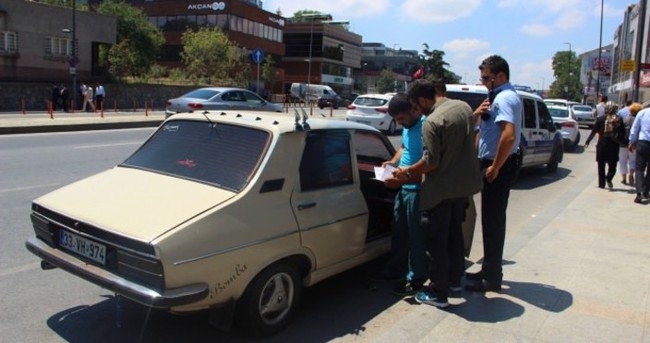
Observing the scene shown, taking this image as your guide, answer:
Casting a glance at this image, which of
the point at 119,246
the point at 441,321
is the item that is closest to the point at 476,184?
the point at 441,321

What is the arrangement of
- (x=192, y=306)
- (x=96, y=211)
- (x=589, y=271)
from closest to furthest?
(x=192, y=306), (x=96, y=211), (x=589, y=271)

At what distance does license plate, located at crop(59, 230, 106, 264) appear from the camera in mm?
3514

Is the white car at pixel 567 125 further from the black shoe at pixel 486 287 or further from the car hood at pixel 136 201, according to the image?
the car hood at pixel 136 201

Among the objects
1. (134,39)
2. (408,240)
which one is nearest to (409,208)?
(408,240)

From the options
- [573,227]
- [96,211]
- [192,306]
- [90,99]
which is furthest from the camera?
[90,99]

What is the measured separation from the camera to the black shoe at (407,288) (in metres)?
4.78

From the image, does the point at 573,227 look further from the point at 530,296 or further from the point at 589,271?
the point at 530,296

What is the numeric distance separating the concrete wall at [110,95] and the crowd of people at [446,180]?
27.9 metres

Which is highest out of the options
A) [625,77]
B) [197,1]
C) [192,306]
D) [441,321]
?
[197,1]

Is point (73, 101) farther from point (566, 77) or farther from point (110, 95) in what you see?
point (566, 77)

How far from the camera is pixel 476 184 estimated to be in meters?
4.51

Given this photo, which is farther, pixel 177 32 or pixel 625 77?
pixel 625 77

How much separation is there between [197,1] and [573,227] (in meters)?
68.5

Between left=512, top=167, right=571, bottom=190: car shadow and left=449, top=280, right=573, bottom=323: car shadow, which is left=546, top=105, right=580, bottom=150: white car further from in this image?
left=449, top=280, right=573, bottom=323: car shadow
